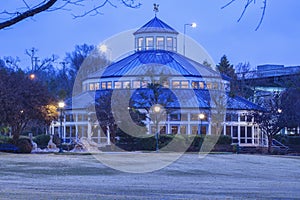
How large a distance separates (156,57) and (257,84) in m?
16.9

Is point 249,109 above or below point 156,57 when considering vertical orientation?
below

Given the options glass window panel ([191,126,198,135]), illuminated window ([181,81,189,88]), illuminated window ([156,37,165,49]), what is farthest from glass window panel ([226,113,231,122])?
illuminated window ([156,37,165,49])

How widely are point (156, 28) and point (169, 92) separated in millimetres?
14928

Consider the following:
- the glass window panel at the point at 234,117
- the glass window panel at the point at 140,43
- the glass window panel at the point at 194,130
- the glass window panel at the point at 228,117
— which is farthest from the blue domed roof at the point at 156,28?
the glass window panel at the point at 228,117

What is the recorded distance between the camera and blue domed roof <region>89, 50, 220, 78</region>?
212ft

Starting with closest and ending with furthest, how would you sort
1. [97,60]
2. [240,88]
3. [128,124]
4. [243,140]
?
[128,124], [243,140], [240,88], [97,60]

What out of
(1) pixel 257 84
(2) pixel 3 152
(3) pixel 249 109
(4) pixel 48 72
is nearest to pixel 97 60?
→ (4) pixel 48 72

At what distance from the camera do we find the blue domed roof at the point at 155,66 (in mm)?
64562

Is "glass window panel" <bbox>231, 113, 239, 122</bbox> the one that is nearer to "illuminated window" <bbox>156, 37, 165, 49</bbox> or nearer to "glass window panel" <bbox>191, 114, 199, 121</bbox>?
"glass window panel" <bbox>191, 114, 199, 121</bbox>

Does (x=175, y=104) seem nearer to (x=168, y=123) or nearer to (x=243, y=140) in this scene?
(x=168, y=123)

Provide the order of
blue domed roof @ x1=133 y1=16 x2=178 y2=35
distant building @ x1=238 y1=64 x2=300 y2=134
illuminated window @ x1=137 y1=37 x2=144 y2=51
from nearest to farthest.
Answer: distant building @ x1=238 y1=64 x2=300 y2=134, blue domed roof @ x1=133 y1=16 x2=178 y2=35, illuminated window @ x1=137 y1=37 x2=144 y2=51

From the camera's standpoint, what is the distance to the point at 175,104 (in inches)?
2327

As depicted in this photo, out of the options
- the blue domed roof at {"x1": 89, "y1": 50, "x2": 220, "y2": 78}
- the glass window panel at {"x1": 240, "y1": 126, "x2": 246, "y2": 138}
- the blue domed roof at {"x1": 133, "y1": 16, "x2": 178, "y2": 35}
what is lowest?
the glass window panel at {"x1": 240, "y1": 126, "x2": 246, "y2": 138}

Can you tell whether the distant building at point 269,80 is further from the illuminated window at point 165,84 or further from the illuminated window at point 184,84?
the illuminated window at point 165,84
